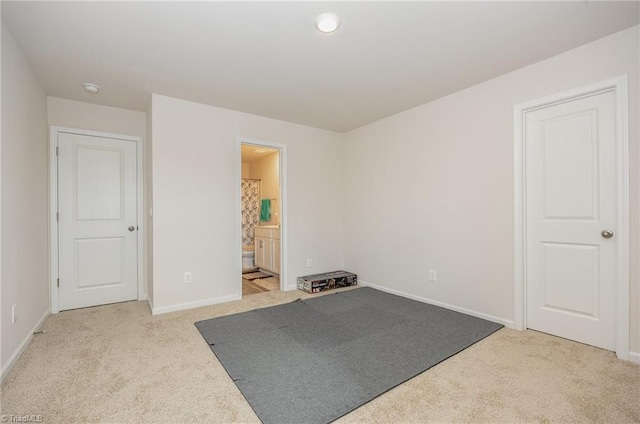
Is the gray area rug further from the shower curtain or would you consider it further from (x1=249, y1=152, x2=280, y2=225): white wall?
the shower curtain

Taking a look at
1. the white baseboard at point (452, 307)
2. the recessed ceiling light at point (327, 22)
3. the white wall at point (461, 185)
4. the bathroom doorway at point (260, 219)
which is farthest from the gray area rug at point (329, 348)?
the recessed ceiling light at point (327, 22)

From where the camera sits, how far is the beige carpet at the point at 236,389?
5.23ft

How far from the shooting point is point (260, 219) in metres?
6.51

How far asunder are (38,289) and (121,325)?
33.2 inches

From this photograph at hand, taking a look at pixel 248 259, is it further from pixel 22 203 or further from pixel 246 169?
pixel 22 203

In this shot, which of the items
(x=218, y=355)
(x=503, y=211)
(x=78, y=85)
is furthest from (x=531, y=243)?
(x=78, y=85)

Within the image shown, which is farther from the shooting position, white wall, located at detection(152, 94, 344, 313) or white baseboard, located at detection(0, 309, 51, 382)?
white wall, located at detection(152, 94, 344, 313)

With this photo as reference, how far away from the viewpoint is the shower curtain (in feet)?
21.3

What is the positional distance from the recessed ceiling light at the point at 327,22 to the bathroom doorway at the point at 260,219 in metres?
2.82

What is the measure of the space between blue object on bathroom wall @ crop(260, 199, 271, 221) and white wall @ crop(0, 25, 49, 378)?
360 cm

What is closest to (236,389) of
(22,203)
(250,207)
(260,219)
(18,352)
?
(18,352)

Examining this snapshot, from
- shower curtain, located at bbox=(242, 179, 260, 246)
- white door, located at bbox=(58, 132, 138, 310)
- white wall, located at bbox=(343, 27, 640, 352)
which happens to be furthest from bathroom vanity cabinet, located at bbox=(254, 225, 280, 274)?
white door, located at bbox=(58, 132, 138, 310)

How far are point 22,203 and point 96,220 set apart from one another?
1.18 m

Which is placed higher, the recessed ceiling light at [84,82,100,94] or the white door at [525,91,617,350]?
the recessed ceiling light at [84,82,100,94]
